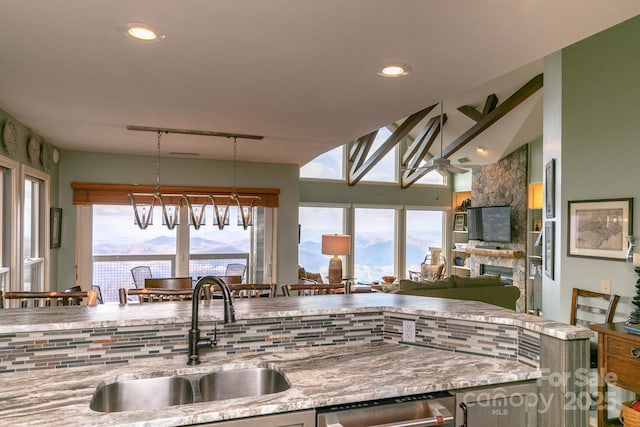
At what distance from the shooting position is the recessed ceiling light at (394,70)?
2348mm

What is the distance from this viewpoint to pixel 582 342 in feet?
5.64

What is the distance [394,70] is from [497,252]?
742 centimetres

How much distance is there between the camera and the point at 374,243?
10672mm

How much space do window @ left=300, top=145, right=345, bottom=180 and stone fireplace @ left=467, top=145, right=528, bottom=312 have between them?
10.5ft

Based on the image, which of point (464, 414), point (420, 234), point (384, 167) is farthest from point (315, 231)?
point (464, 414)

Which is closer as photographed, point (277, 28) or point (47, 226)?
point (277, 28)

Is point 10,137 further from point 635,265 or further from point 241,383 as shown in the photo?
point 635,265

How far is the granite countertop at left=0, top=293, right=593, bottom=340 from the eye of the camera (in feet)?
5.82

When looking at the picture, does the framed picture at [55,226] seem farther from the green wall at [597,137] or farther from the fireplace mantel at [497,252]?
the fireplace mantel at [497,252]

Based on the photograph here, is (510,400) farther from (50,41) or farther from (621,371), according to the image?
(50,41)

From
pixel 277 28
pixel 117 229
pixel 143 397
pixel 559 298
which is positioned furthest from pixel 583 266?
pixel 117 229

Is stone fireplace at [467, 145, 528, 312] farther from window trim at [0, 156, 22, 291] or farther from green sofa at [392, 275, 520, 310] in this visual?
window trim at [0, 156, 22, 291]

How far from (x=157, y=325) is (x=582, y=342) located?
1.78 meters

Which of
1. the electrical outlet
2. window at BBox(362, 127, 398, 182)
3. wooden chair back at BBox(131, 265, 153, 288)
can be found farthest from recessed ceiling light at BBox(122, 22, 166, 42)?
window at BBox(362, 127, 398, 182)
